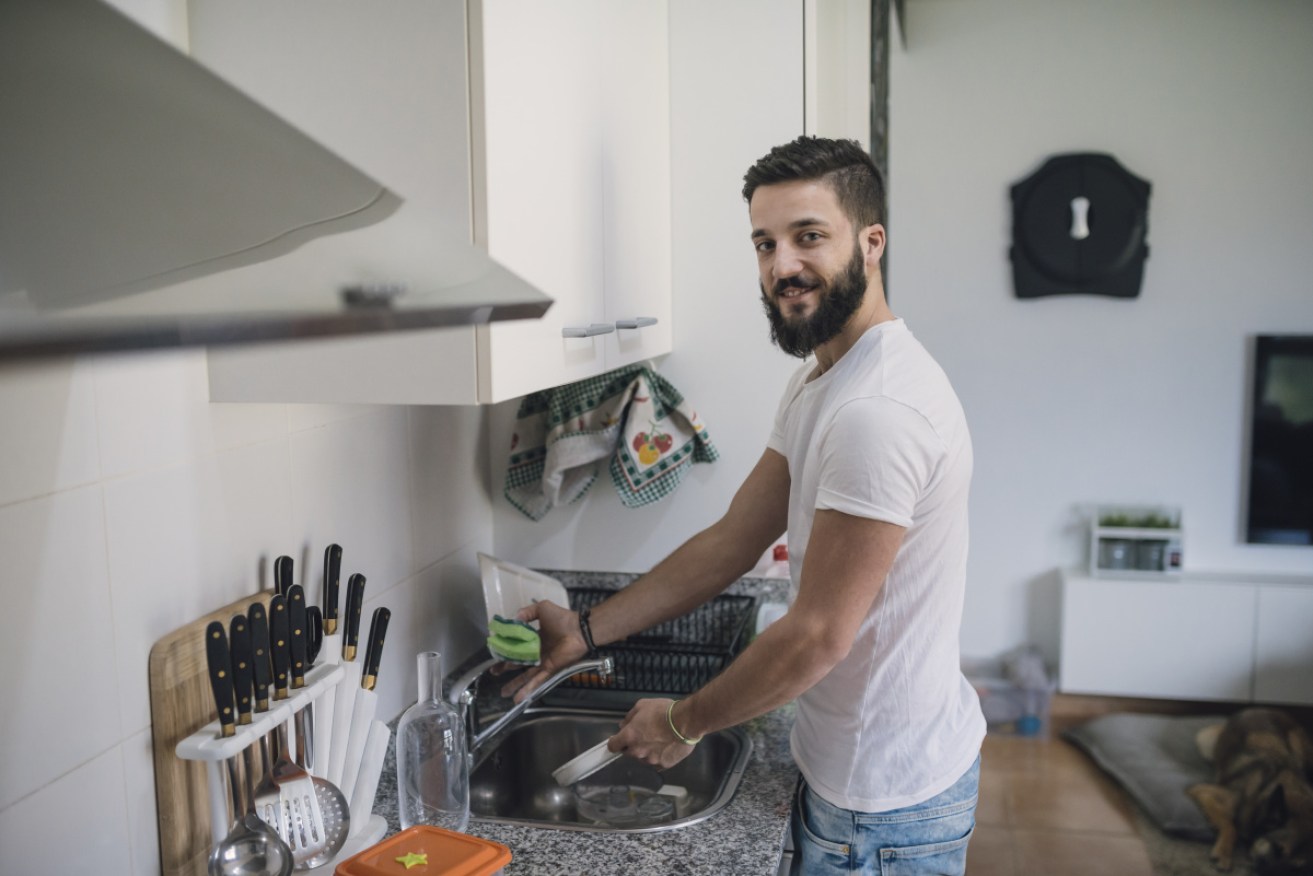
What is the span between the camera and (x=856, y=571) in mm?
1317

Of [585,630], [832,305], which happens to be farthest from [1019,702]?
[832,305]

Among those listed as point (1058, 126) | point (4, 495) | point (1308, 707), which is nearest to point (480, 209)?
point (4, 495)

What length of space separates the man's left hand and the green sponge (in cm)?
29

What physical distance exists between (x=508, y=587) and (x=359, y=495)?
415 millimetres

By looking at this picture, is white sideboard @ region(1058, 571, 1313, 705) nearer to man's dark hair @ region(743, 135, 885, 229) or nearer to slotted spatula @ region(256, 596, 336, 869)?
man's dark hair @ region(743, 135, 885, 229)

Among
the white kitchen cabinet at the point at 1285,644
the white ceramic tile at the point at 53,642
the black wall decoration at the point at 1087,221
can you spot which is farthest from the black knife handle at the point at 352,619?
the white kitchen cabinet at the point at 1285,644

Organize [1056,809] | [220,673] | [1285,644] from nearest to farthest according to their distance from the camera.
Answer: [220,673]
[1056,809]
[1285,644]

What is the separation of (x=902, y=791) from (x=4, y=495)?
108cm

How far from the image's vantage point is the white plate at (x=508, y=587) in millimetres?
1920

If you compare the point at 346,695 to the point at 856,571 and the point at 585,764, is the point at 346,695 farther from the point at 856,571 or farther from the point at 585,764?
the point at 856,571

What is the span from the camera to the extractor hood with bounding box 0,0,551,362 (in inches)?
19.5

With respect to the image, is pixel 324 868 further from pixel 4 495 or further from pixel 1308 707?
pixel 1308 707

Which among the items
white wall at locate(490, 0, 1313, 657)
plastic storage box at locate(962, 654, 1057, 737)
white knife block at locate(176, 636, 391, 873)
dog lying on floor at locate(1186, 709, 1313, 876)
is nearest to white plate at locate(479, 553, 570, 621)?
white knife block at locate(176, 636, 391, 873)

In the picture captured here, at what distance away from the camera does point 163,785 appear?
3.88 feet
